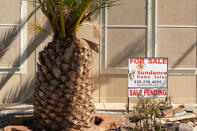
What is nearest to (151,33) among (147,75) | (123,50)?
(123,50)

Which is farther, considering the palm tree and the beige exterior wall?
the beige exterior wall

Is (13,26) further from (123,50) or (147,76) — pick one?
(147,76)

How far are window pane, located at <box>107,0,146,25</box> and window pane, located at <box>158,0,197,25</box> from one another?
646 mm

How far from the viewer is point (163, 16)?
24.8 feet

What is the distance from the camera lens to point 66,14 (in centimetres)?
353

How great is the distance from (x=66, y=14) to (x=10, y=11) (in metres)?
4.71

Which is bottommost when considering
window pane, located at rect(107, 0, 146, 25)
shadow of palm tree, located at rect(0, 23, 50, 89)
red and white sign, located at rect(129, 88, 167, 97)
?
red and white sign, located at rect(129, 88, 167, 97)

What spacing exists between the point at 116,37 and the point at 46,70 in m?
4.33

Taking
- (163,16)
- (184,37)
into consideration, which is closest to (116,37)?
(163,16)

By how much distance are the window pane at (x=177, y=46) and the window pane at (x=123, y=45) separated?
67 cm

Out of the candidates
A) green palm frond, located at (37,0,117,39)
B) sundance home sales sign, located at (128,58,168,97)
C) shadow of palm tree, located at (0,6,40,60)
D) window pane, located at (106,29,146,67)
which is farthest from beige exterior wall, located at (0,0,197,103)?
green palm frond, located at (37,0,117,39)

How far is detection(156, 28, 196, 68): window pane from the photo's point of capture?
756cm

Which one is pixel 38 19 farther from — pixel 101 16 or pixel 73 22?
pixel 73 22

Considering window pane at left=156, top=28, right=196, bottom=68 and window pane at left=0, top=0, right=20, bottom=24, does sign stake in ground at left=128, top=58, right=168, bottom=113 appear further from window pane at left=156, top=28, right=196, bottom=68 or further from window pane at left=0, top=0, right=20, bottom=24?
window pane at left=0, top=0, right=20, bottom=24
